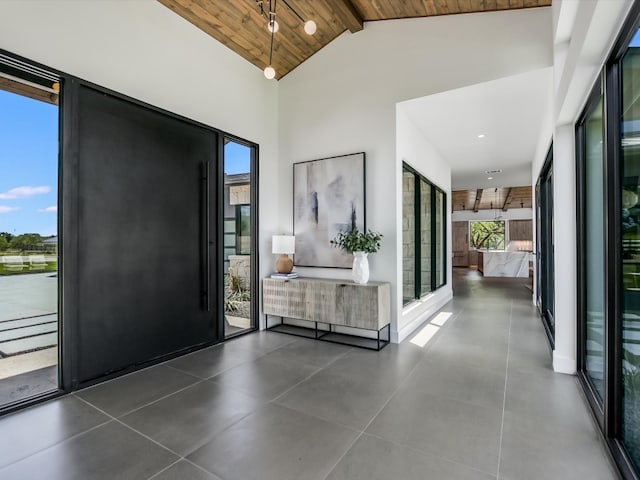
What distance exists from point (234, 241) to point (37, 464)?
9.27 ft

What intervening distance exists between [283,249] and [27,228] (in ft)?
8.72

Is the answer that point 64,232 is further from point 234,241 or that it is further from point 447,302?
point 447,302

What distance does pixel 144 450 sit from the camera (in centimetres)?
199

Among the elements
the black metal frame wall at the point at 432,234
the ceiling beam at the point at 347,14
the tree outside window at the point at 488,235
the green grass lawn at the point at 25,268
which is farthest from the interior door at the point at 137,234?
the tree outside window at the point at 488,235

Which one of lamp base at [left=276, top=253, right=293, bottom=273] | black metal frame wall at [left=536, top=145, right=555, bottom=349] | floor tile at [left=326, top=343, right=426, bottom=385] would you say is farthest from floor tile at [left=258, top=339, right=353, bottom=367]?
black metal frame wall at [left=536, top=145, right=555, bottom=349]

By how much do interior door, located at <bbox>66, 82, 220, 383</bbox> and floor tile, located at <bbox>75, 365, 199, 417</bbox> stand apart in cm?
15

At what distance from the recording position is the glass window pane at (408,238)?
462cm

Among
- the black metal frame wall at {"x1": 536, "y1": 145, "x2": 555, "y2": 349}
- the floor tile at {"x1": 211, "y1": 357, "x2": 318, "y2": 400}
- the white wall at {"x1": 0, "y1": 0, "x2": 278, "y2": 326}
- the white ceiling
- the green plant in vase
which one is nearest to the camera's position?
the white wall at {"x1": 0, "y1": 0, "x2": 278, "y2": 326}

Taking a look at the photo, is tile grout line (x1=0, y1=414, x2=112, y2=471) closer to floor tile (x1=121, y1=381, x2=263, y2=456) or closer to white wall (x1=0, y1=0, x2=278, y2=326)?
floor tile (x1=121, y1=381, x2=263, y2=456)

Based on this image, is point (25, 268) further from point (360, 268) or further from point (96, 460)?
point (360, 268)

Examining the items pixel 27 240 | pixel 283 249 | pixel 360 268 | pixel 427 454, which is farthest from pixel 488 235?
pixel 27 240

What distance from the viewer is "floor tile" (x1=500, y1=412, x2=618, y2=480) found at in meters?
1.77

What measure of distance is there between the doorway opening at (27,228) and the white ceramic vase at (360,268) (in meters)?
2.91

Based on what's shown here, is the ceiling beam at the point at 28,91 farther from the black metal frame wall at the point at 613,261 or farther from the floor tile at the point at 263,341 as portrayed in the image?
the black metal frame wall at the point at 613,261
